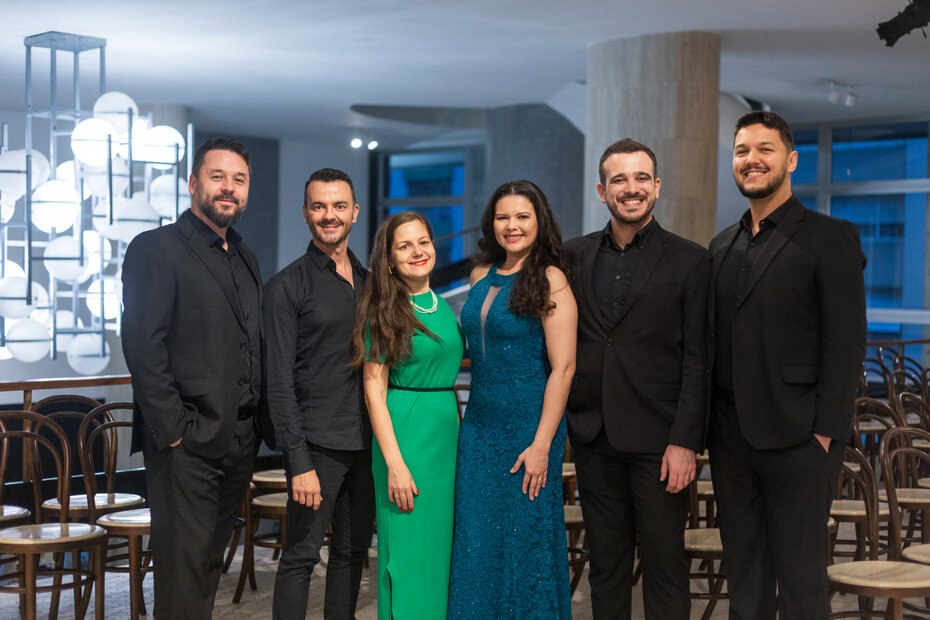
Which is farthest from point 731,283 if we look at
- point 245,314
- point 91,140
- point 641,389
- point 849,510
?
point 91,140

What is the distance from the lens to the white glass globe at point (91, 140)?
5.55 m

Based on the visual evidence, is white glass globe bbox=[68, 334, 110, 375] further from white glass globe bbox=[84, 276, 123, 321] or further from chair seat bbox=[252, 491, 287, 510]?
chair seat bbox=[252, 491, 287, 510]

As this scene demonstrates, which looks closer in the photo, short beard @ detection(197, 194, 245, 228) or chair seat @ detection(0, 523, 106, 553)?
short beard @ detection(197, 194, 245, 228)

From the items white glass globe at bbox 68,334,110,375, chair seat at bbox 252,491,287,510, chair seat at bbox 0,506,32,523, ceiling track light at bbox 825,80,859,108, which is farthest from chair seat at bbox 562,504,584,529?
ceiling track light at bbox 825,80,859,108

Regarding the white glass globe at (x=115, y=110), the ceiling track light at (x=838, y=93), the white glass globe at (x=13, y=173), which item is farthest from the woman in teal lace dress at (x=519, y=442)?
the ceiling track light at (x=838, y=93)

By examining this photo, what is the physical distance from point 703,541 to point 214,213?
2.08 m

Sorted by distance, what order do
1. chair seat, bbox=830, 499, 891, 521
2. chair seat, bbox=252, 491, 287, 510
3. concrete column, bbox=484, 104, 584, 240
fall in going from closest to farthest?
chair seat, bbox=830, 499, 891, 521 < chair seat, bbox=252, 491, 287, 510 < concrete column, bbox=484, 104, 584, 240

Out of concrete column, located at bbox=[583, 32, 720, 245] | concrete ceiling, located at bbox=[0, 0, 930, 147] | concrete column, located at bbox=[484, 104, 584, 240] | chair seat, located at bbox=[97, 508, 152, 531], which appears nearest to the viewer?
chair seat, located at bbox=[97, 508, 152, 531]

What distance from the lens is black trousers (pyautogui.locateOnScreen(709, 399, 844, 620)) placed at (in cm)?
276

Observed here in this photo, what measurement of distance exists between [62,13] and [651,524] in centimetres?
595

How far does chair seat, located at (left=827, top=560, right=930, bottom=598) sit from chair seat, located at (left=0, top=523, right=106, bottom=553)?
8.49 feet

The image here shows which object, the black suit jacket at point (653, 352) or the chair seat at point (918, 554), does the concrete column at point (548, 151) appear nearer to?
the chair seat at point (918, 554)

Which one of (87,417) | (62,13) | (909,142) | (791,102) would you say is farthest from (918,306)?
(87,417)

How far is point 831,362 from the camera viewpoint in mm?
2709
